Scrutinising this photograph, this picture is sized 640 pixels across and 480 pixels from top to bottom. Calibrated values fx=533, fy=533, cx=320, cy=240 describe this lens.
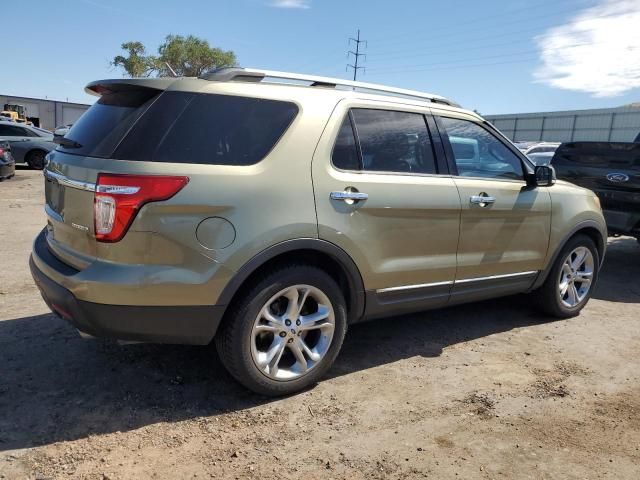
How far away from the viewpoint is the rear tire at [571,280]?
16.2 ft

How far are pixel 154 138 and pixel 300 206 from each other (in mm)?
889

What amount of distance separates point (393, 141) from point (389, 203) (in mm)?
504

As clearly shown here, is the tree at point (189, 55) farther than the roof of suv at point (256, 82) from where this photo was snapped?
Yes

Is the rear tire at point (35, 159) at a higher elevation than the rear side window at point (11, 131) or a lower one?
lower

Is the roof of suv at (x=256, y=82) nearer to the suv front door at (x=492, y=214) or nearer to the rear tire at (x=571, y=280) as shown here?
the suv front door at (x=492, y=214)

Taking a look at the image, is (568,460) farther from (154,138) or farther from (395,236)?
(154,138)

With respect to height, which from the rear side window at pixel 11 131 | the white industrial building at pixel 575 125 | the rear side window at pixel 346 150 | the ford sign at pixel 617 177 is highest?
the white industrial building at pixel 575 125

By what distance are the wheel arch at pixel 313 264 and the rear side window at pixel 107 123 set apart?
3.20ft

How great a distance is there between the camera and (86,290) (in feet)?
9.10

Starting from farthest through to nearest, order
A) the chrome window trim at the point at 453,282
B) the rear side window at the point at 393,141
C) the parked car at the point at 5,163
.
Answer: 1. the parked car at the point at 5,163
2. the chrome window trim at the point at 453,282
3. the rear side window at the point at 393,141

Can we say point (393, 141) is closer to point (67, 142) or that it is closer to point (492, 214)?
point (492, 214)

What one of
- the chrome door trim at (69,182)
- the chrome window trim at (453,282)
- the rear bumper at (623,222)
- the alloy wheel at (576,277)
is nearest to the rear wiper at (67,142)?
the chrome door trim at (69,182)

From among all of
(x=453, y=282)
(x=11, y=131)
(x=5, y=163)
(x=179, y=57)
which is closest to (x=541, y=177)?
(x=453, y=282)

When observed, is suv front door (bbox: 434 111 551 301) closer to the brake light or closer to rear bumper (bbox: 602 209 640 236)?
the brake light
